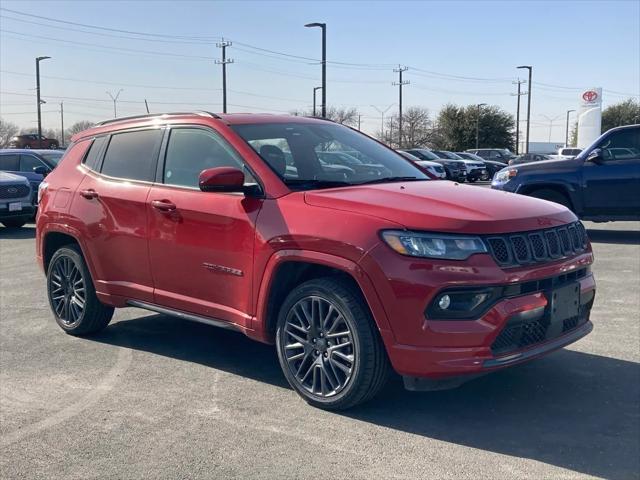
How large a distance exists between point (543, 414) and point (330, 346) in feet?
4.45

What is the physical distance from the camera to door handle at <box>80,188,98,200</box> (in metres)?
5.70

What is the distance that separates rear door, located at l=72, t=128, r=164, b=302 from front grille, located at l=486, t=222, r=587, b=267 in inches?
106

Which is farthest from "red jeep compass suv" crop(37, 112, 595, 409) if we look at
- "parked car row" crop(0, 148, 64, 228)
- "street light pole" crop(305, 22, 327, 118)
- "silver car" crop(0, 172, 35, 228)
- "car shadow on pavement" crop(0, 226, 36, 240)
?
"street light pole" crop(305, 22, 327, 118)

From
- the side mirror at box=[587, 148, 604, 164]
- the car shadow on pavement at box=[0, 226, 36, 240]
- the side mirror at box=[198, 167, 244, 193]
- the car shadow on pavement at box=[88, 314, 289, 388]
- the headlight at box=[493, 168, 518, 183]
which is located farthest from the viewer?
the car shadow on pavement at box=[0, 226, 36, 240]

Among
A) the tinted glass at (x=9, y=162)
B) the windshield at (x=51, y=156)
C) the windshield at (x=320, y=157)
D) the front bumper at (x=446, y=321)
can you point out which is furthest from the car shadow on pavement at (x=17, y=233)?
the front bumper at (x=446, y=321)

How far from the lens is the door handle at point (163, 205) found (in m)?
5.00

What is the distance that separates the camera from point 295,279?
14.7ft

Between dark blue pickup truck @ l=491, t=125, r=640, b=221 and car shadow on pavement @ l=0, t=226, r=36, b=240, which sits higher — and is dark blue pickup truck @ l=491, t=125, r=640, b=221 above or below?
above

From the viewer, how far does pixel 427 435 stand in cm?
393

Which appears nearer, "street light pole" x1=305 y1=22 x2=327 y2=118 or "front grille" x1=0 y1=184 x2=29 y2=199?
"front grille" x1=0 y1=184 x2=29 y2=199

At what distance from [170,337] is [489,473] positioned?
3427mm

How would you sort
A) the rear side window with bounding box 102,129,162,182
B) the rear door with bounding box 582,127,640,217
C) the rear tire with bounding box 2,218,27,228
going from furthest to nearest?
the rear tire with bounding box 2,218,27,228 → the rear door with bounding box 582,127,640,217 → the rear side window with bounding box 102,129,162,182

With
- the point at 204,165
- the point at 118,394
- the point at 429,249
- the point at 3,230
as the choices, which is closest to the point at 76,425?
the point at 118,394

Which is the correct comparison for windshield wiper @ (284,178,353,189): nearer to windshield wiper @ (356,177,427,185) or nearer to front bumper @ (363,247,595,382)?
windshield wiper @ (356,177,427,185)
